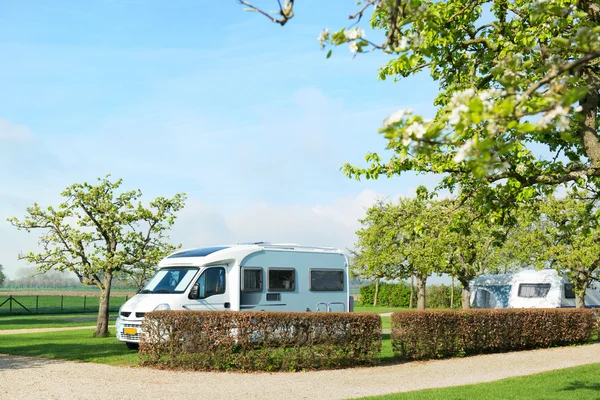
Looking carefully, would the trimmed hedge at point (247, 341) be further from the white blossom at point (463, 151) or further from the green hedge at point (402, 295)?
the green hedge at point (402, 295)

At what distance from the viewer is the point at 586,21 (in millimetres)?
8258

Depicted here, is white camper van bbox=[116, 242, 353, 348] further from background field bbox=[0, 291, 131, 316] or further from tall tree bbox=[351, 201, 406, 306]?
background field bbox=[0, 291, 131, 316]

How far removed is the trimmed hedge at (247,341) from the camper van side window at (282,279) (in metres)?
3.02

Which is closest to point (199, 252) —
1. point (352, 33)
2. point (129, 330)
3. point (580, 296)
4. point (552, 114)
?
point (129, 330)

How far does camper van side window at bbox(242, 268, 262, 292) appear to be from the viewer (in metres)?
14.9

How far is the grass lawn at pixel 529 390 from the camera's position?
8.94 metres

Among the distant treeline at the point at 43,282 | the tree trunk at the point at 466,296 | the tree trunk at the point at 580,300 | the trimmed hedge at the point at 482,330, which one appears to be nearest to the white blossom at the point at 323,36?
the trimmed hedge at the point at 482,330

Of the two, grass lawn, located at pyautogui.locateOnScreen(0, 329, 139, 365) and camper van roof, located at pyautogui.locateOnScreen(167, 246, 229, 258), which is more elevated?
camper van roof, located at pyautogui.locateOnScreen(167, 246, 229, 258)

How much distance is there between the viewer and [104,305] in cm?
1850

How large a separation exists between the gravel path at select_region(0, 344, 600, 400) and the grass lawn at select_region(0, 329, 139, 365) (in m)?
0.71

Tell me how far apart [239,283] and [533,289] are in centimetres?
1487

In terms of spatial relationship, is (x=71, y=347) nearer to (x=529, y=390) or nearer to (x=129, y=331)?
(x=129, y=331)

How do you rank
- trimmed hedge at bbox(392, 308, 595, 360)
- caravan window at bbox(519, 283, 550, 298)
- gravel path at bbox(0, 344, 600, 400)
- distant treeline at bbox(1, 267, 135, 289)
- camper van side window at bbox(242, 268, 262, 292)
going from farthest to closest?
distant treeline at bbox(1, 267, 135, 289) → caravan window at bbox(519, 283, 550, 298) → camper van side window at bbox(242, 268, 262, 292) → trimmed hedge at bbox(392, 308, 595, 360) → gravel path at bbox(0, 344, 600, 400)

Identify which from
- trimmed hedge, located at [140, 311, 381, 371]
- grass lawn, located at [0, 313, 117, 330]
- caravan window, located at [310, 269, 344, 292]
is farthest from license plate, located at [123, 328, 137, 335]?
grass lawn, located at [0, 313, 117, 330]
